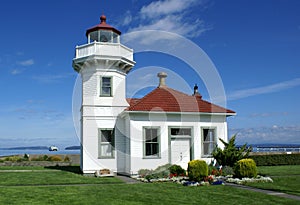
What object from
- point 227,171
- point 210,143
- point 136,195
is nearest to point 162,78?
point 210,143

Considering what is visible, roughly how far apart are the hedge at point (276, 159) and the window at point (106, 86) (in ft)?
49.9

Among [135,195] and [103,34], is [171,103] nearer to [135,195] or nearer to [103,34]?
[103,34]

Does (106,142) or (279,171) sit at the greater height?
(106,142)

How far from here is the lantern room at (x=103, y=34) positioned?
837 inches

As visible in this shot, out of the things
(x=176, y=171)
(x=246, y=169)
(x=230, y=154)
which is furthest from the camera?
(x=230, y=154)

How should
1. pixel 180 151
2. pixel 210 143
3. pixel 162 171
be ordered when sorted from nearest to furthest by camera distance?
pixel 162 171 → pixel 180 151 → pixel 210 143

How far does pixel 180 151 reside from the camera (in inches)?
786

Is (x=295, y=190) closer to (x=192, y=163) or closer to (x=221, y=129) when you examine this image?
(x=192, y=163)

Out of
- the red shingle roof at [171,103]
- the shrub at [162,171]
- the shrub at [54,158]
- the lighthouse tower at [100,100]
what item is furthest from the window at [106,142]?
the shrub at [54,158]

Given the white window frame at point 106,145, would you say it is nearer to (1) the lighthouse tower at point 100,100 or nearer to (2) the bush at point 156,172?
(1) the lighthouse tower at point 100,100

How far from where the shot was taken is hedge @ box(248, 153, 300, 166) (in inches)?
1131

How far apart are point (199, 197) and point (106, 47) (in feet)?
39.3

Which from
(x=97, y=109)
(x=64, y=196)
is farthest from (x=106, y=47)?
(x=64, y=196)

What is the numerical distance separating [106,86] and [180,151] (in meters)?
6.16
